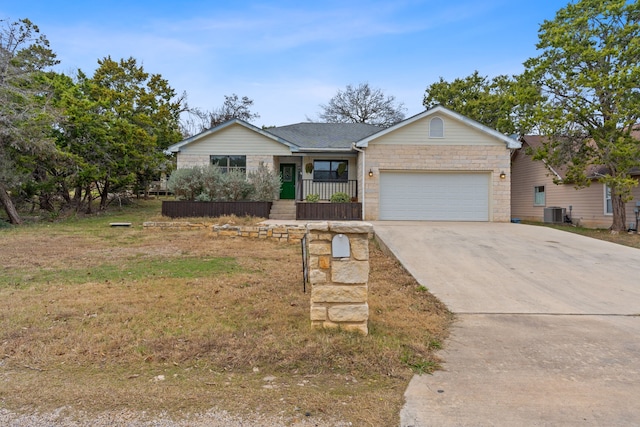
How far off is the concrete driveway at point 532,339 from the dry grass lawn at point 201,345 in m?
0.27

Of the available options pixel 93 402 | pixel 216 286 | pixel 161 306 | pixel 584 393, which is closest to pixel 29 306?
pixel 161 306

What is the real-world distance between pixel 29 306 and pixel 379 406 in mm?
4247

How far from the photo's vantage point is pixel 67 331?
3709 millimetres

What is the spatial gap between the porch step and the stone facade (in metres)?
2.96

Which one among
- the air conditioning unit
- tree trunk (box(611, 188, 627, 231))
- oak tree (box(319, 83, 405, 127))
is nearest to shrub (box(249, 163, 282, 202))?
tree trunk (box(611, 188, 627, 231))

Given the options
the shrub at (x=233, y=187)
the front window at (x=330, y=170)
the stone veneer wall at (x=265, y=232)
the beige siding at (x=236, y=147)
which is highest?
the beige siding at (x=236, y=147)

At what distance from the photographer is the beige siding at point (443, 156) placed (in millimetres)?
14469

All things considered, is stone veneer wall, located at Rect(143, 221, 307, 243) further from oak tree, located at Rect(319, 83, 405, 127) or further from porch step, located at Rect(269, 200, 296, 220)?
oak tree, located at Rect(319, 83, 405, 127)

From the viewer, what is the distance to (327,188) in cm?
1669

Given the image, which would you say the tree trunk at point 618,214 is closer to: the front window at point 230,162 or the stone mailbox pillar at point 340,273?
the front window at point 230,162

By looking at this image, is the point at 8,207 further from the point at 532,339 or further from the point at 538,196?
the point at 538,196

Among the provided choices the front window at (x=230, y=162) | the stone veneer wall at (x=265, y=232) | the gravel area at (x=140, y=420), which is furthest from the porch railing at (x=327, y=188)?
the gravel area at (x=140, y=420)

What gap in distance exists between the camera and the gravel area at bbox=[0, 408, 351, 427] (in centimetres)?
231

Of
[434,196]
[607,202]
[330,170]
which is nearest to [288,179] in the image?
[330,170]
